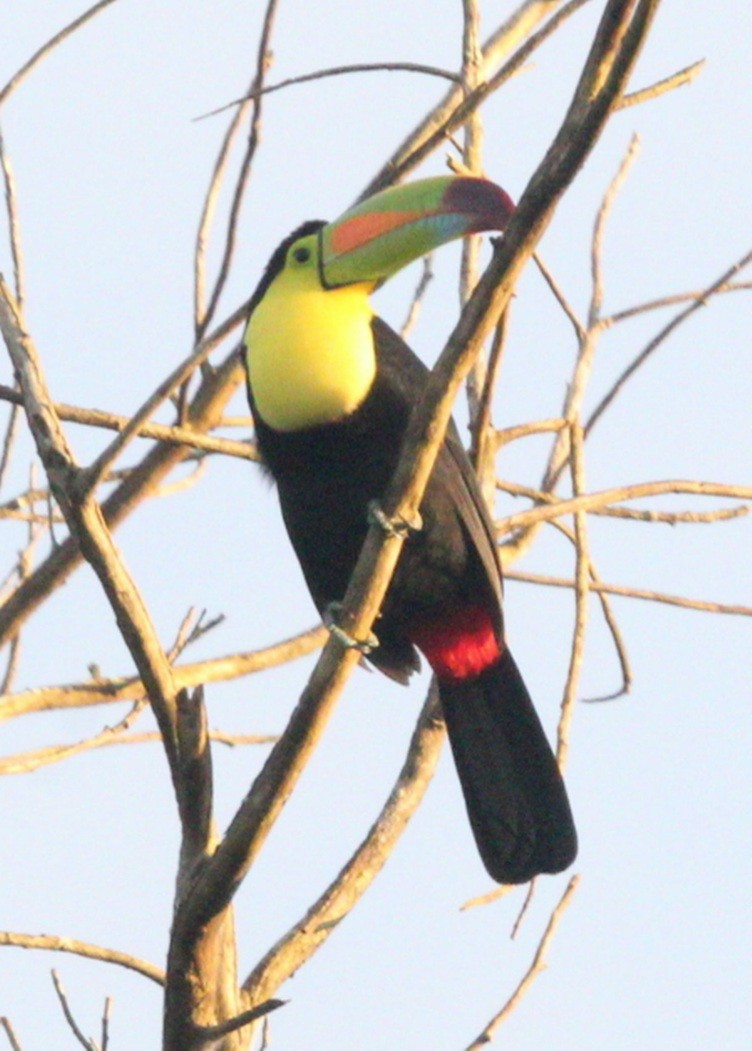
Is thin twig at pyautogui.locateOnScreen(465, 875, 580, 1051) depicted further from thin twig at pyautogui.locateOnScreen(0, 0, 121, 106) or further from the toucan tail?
thin twig at pyautogui.locateOnScreen(0, 0, 121, 106)

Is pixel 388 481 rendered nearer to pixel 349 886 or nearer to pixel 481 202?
pixel 481 202

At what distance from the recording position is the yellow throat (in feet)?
15.6

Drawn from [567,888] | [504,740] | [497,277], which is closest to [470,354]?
[497,277]

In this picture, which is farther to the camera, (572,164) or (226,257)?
(226,257)

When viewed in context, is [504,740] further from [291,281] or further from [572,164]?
[572,164]

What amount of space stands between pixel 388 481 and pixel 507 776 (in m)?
0.88

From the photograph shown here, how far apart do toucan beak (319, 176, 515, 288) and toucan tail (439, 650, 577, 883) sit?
1144mm

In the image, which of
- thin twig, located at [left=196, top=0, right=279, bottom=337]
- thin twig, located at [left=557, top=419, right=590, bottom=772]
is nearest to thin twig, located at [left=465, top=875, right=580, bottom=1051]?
thin twig, located at [left=557, top=419, right=590, bottom=772]

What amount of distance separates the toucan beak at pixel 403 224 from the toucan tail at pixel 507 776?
1144 millimetres

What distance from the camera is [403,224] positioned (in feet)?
15.9

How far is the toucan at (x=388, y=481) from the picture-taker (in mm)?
4758

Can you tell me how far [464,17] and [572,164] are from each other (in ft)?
4.91

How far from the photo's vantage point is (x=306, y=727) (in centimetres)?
356

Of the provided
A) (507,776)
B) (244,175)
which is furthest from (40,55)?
(507,776)
